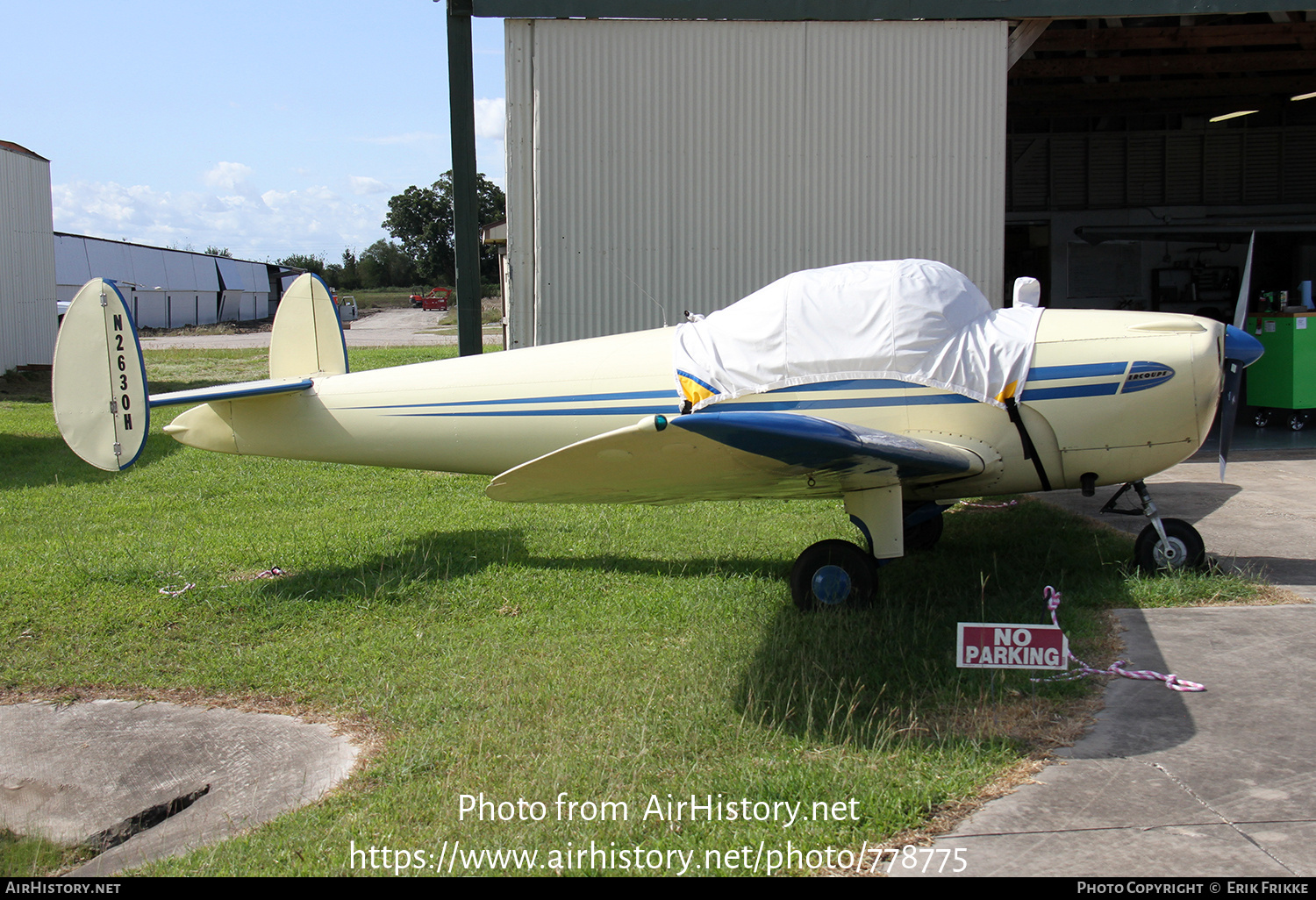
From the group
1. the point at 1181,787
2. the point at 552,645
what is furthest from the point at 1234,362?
the point at 552,645

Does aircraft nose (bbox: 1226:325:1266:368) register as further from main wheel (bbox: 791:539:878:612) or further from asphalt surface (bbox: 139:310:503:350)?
asphalt surface (bbox: 139:310:503:350)

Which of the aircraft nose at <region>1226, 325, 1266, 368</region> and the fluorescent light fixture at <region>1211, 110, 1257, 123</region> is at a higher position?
the fluorescent light fixture at <region>1211, 110, 1257, 123</region>

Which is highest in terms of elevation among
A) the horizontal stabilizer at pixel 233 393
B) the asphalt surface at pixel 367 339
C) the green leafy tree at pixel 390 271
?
the green leafy tree at pixel 390 271

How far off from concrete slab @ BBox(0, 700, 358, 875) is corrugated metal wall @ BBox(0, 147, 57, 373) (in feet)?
54.5

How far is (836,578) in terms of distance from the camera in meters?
5.31

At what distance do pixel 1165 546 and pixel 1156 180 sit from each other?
15333 millimetres

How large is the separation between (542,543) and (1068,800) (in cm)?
451

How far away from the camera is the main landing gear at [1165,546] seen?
224 inches

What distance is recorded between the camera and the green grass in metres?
3.35

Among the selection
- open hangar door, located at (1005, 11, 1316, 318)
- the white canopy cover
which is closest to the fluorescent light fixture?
open hangar door, located at (1005, 11, 1316, 318)

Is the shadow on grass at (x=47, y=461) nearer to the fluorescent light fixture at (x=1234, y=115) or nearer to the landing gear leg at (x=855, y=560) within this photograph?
the landing gear leg at (x=855, y=560)

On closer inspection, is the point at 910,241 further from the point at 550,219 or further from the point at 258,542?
the point at 258,542

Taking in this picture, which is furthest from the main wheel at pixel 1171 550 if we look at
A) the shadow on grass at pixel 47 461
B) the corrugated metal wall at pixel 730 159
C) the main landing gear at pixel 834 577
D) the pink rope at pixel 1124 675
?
the shadow on grass at pixel 47 461

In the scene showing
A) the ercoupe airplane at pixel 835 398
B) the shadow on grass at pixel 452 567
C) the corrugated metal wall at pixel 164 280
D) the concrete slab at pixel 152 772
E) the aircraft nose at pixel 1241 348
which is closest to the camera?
the concrete slab at pixel 152 772
